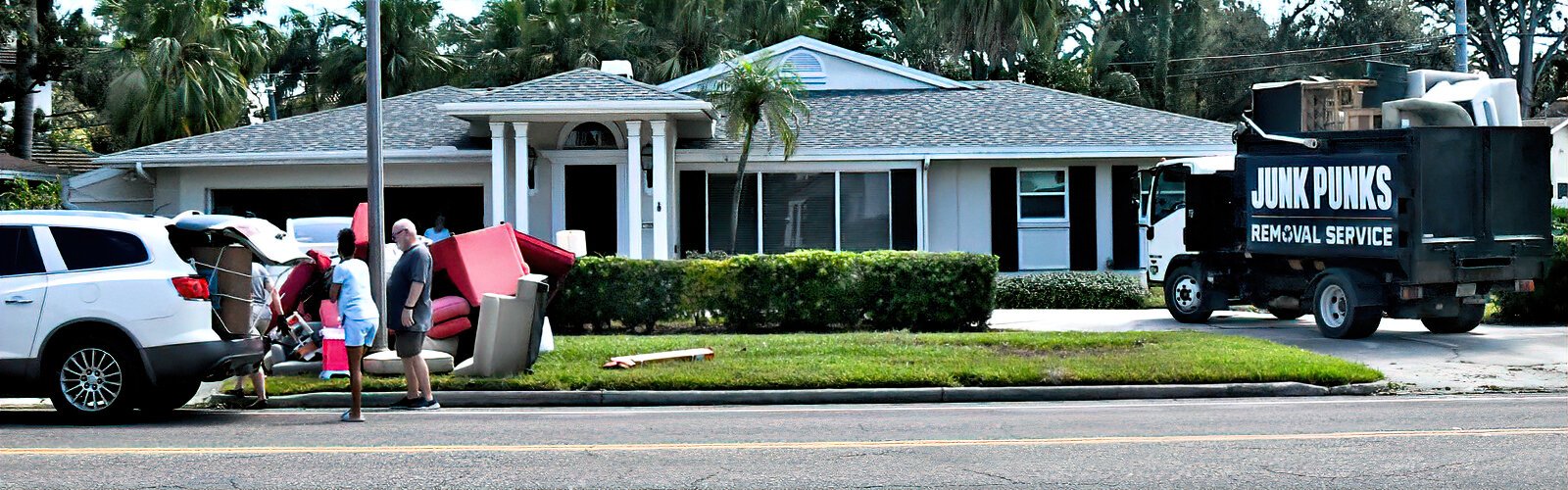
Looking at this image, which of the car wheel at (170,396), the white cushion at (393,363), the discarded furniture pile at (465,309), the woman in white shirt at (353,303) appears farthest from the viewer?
the white cushion at (393,363)

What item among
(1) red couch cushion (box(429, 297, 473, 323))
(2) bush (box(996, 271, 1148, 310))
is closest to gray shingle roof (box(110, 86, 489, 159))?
(2) bush (box(996, 271, 1148, 310))

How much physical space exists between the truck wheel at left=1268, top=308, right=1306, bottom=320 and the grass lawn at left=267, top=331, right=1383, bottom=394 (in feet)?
14.1

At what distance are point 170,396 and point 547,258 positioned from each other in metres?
4.88

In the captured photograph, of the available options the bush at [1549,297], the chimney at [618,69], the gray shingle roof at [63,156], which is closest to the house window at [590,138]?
the chimney at [618,69]

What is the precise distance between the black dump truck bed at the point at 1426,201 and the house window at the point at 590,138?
1093 cm

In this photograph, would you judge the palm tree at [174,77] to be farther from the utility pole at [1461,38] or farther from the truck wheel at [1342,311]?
the utility pole at [1461,38]

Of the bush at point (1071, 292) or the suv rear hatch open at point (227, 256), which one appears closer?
the suv rear hatch open at point (227, 256)

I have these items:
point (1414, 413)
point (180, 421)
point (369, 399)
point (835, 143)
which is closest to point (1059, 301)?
point (835, 143)

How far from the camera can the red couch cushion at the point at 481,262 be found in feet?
48.0

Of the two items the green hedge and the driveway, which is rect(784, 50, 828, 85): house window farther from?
the green hedge

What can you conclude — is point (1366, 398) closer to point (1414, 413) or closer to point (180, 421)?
point (1414, 413)

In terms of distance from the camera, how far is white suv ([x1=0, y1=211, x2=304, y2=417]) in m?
10.8

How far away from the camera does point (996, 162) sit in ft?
80.1

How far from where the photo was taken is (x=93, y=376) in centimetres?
1095
